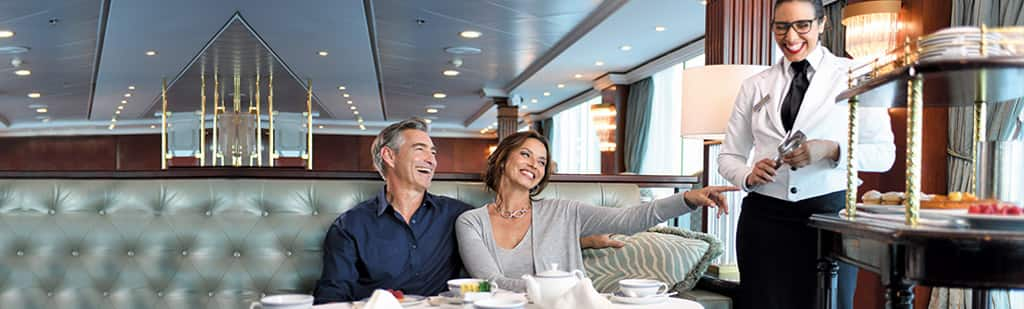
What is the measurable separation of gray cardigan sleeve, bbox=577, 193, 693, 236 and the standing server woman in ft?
0.62

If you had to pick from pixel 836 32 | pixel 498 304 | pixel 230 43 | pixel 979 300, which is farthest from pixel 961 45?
pixel 230 43

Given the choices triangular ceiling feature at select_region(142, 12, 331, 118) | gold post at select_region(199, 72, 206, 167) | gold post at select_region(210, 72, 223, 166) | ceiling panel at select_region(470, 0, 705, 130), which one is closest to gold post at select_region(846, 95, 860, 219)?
ceiling panel at select_region(470, 0, 705, 130)

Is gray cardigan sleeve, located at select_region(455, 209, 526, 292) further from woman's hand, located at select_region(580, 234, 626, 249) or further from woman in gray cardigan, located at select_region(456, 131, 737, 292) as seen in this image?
woman's hand, located at select_region(580, 234, 626, 249)

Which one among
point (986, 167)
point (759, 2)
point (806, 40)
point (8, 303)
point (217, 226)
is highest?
point (759, 2)

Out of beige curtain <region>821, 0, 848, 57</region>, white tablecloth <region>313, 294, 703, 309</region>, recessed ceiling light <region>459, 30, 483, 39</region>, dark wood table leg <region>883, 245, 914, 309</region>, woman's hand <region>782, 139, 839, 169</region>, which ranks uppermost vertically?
recessed ceiling light <region>459, 30, 483, 39</region>

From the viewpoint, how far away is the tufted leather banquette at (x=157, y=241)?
114 inches

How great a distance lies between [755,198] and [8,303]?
2414 millimetres

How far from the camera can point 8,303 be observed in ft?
9.43

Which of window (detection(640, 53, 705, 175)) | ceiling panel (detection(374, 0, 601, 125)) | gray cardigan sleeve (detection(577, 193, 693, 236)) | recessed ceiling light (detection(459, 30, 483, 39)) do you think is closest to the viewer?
gray cardigan sleeve (detection(577, 193, 693, 236))

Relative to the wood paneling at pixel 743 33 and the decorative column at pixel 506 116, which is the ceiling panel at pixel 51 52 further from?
the decorative column at pixel 506 116

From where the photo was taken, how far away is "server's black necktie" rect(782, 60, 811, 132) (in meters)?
2.36

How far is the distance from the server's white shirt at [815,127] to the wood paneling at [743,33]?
157 centimetres

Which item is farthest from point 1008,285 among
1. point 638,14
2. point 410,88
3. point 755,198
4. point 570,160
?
point 570,160

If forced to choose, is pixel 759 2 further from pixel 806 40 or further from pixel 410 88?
pixel 410 88
